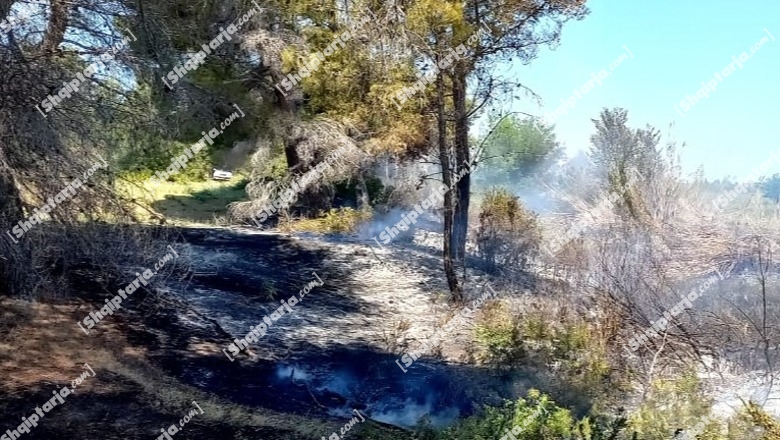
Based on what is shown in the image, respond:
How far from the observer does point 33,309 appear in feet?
26.2

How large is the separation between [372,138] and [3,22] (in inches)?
352

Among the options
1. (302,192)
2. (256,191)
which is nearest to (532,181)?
(302,192)

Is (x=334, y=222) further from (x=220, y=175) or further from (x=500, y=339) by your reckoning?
(x=220, y=175)

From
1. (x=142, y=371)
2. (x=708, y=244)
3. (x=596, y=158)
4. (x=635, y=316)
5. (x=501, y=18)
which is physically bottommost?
(x=142, y=371)

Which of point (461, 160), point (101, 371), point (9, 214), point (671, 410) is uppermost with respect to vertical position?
point (461, 160)

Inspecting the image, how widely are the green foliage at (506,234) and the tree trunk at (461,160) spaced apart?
2.76 feet

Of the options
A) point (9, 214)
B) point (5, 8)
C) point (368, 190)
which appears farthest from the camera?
point (368, 190)

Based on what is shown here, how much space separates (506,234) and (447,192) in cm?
288

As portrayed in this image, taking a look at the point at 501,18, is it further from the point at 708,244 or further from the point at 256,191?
the point at 256,191

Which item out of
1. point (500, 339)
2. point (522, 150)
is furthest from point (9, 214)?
point (522, 150)

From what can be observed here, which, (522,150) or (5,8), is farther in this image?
(522,150)

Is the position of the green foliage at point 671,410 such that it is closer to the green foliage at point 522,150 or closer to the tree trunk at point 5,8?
the tree trunk at point 5,8

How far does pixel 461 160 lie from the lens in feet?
36.7

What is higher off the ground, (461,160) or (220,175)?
(461,160)
